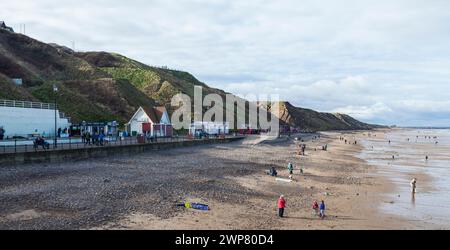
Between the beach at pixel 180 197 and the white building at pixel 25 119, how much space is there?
1173cm

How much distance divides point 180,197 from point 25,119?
84.7 ft

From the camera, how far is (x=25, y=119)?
38.4 metres

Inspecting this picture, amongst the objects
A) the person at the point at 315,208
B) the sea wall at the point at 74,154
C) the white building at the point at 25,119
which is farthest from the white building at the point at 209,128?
the person at the point at 315,208

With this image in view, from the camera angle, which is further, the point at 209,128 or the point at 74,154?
the point at 209,128

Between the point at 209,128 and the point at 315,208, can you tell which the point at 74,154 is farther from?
the point at 209,128

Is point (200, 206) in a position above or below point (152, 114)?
below

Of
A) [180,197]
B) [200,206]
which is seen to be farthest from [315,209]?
[180,197]

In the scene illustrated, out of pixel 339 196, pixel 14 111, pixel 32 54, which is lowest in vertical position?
pixel 339 196

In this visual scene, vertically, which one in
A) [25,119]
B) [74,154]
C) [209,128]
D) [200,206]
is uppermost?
[25,119]

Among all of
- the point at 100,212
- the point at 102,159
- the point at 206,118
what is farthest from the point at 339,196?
the point at 206,118

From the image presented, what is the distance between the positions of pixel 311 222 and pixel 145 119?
42742mm

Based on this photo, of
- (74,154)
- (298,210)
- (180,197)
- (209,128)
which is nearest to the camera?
(298,210)

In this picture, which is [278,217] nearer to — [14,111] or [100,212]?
[100,212]

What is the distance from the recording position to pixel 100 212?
49.4ft
